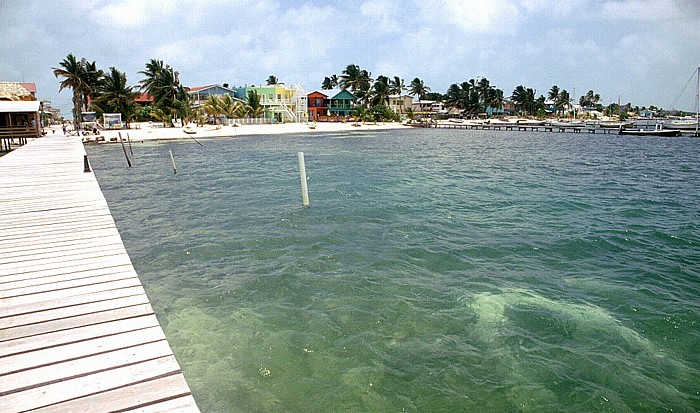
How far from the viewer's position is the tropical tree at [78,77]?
6538 cm

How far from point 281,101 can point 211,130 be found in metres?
27.8

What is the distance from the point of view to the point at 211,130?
6838cm

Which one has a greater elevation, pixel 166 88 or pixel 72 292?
pixel 166 88

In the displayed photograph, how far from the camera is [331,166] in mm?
33656

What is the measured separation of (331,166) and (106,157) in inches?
810

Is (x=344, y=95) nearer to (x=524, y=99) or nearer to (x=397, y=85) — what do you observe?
(x=397, y=85)

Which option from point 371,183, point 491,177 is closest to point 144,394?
point 371,183

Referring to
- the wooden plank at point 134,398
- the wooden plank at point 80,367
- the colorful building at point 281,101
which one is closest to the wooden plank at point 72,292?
the wooden plank at point 80,367

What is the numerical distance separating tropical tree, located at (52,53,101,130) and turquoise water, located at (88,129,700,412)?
184 feet

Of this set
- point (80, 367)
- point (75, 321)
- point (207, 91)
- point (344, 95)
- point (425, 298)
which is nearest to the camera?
point (80, 367)

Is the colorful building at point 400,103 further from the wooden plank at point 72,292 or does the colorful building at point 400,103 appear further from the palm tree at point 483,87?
the wooden plank at point 72,292

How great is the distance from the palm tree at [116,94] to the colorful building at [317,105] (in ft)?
130

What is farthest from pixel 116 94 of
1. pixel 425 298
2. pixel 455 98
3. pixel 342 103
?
pixel 455 98

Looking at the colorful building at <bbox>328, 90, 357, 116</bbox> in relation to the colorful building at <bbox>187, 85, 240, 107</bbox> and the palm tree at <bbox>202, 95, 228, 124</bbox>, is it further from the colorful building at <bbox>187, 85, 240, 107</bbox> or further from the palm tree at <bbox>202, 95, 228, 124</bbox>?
the palm tree at <bbox>202, 95, 228, 124</bbox>
